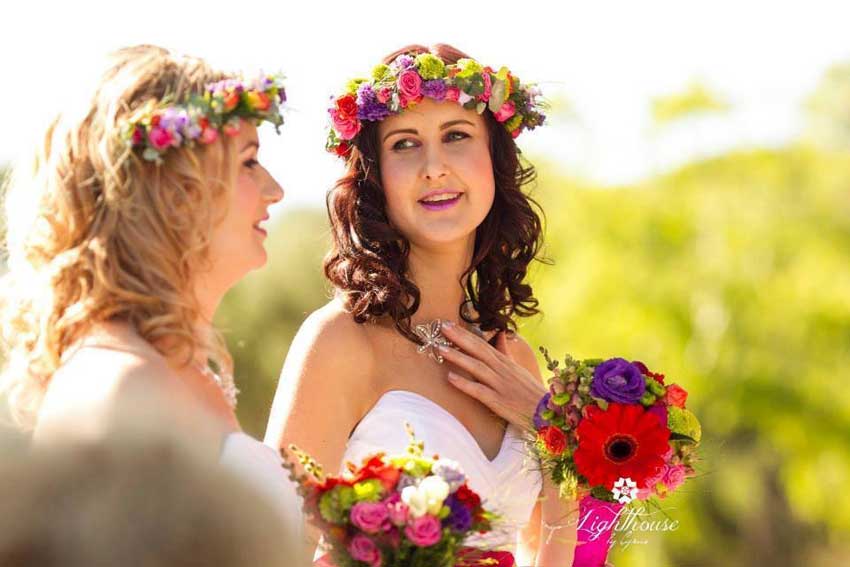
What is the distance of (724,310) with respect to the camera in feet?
94.0

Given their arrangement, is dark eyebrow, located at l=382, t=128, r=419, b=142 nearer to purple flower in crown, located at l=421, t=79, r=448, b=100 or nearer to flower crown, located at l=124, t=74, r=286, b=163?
purple flower in crown, located at l=421, t=79, r=448, b=100

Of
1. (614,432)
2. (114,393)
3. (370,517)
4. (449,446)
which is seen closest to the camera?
(114,393)

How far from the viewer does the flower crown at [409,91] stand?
5492mm

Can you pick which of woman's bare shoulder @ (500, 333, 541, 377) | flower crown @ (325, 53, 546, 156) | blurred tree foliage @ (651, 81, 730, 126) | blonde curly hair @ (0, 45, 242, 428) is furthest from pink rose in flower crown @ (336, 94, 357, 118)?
blurred tree foliage @ (651, 81, 730, 126)

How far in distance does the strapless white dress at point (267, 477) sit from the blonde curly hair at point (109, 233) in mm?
268

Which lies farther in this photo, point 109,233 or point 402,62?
point 402,62

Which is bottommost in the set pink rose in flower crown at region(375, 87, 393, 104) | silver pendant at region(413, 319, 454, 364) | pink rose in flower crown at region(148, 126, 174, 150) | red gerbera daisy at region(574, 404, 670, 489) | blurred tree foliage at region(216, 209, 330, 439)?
pink rose in flower crown at region(148, 126, 174, 150)

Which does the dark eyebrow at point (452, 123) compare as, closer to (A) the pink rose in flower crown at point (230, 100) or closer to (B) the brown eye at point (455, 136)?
(B) the brown eye at point (455, 136)

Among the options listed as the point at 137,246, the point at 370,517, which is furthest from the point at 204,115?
the point at 370,517

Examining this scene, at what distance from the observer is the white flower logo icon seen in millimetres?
4805

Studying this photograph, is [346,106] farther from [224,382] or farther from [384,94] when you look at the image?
[224,382]

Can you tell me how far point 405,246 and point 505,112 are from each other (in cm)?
70

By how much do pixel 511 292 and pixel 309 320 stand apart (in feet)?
3.35

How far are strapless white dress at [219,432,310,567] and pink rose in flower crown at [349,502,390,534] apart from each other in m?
0.16
